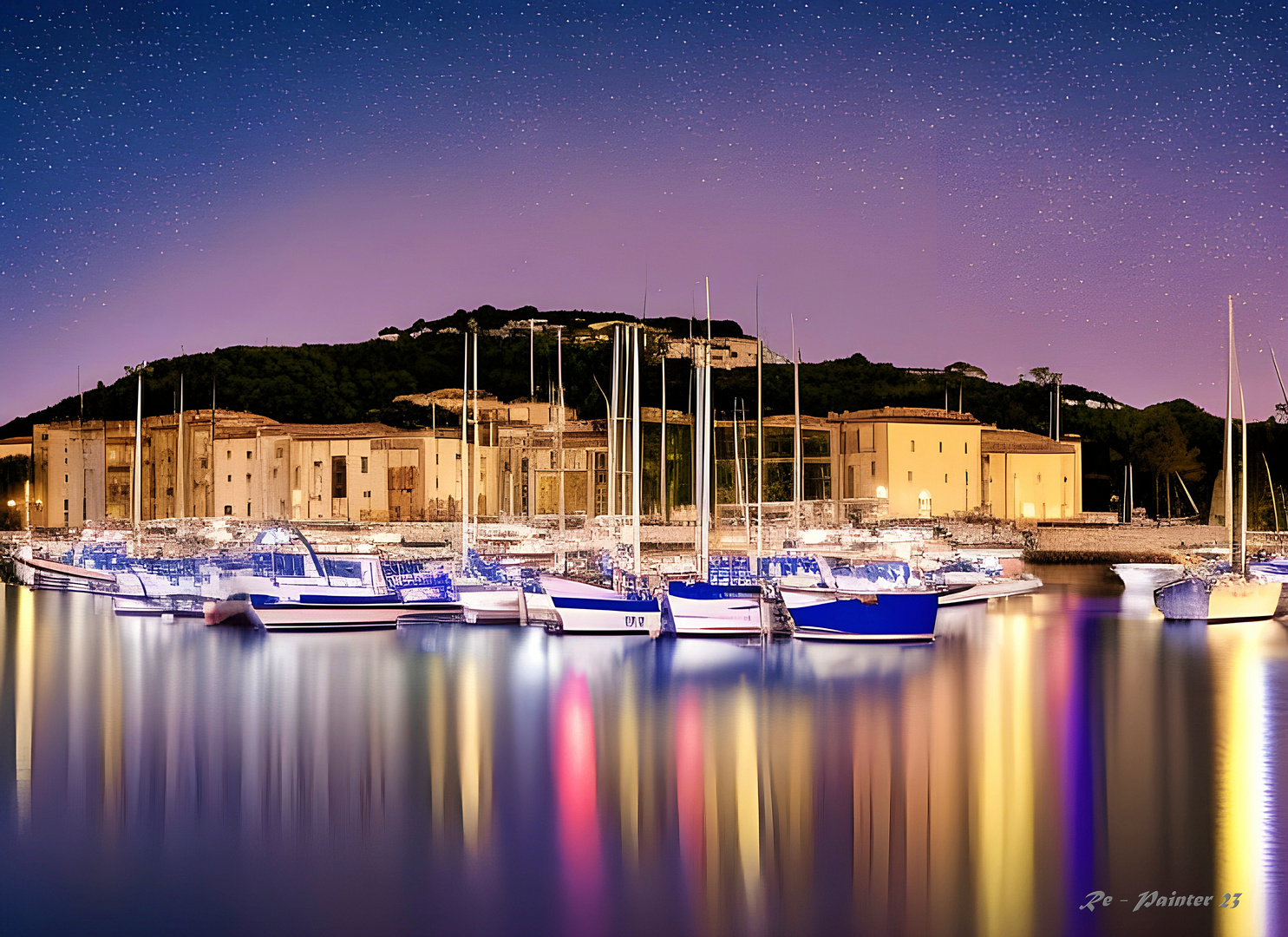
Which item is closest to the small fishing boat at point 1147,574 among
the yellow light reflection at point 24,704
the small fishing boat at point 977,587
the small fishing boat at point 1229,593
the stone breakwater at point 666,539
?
the stone breakwater at point 666,539

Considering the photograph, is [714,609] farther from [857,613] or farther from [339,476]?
[339,476]

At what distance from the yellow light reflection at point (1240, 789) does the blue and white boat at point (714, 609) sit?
8.18 meters

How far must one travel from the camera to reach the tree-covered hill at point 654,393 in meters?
73.2

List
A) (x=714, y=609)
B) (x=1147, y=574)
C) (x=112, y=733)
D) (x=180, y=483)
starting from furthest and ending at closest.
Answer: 1. (x=180, y=483)
2. (x=1147, y=574)
3. (x=714, y=609)
4. (x=112, y=733)

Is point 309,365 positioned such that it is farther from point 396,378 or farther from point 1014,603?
point 1014,603

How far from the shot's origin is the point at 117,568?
123 ft

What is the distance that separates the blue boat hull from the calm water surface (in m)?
0.40

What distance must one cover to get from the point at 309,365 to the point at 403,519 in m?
36.2

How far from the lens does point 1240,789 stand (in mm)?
14344

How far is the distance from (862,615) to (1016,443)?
3911 centimetres

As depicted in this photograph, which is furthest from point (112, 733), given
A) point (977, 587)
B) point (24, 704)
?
point (977, 587)

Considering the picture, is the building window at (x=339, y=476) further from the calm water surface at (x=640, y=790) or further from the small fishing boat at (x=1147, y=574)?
the small fishing boat at (x=1147, y=574)

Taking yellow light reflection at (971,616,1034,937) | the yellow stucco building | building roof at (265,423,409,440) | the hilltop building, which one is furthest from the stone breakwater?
yellow light reflection at (971,616,1034,937)

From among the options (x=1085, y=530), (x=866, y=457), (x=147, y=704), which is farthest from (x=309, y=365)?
(x=147, y=704)
